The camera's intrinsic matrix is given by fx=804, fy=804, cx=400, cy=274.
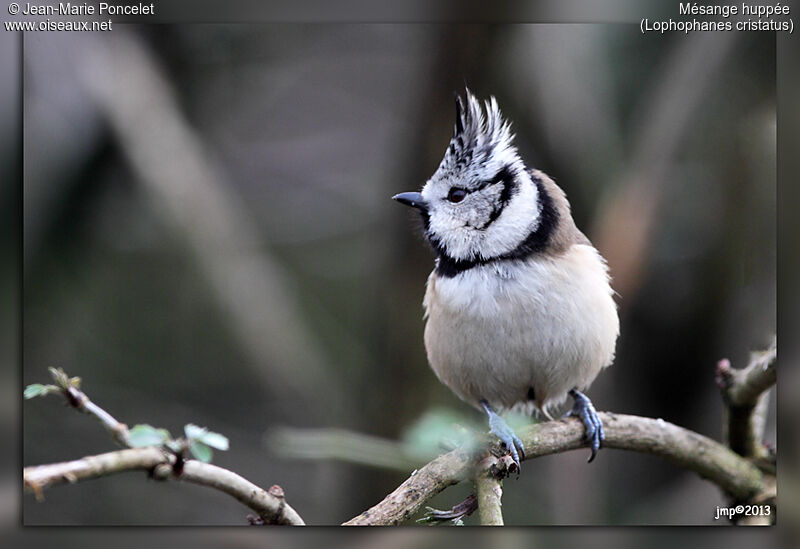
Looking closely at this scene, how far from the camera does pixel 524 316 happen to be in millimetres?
1865

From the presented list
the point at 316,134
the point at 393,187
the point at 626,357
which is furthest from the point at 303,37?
the point at 626,357

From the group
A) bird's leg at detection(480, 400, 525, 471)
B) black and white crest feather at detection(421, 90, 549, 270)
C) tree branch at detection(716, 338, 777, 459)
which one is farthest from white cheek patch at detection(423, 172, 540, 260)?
tree branch at detection(716, 338, 777, 459)

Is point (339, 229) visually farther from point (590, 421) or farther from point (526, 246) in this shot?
point (590, 421)

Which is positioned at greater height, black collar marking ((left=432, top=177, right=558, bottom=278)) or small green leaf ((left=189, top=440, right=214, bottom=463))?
black collar marking ((left=432, top=177, right=558, bottom=278))

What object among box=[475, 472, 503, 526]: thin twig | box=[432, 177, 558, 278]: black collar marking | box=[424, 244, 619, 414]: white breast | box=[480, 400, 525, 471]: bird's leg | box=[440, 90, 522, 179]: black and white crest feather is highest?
box=[440, 90, 522, 179]: black and white crest feather

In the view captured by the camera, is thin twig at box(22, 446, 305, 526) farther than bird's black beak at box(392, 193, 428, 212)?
No

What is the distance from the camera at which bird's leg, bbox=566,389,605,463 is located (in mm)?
1982

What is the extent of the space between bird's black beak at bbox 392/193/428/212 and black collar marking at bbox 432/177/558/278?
0.28 feet

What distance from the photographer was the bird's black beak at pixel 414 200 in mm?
2037

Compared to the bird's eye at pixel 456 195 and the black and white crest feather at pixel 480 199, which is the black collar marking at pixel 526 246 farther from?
the bird's eye at pixel 456 195

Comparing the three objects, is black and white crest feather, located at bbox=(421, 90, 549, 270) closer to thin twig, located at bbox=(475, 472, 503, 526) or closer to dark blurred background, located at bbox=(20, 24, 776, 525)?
dark blurred background, located at bbox=(20, 24, 776, 525)

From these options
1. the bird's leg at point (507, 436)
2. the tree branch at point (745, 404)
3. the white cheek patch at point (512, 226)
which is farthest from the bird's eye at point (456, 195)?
the tree branch at point (745, 404)

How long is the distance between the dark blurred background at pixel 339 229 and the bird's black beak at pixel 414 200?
24 cm

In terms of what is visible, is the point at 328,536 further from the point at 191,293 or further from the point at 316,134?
the point at 316,134
